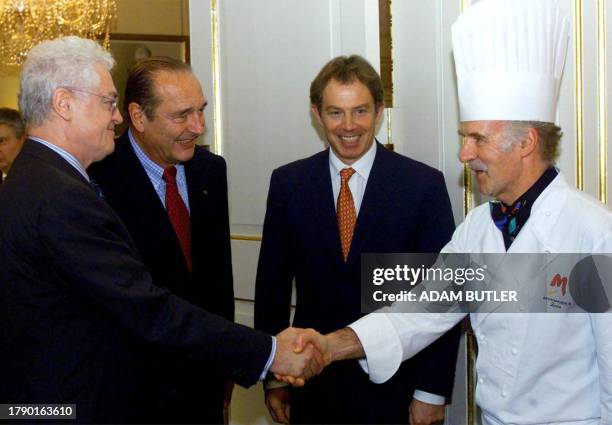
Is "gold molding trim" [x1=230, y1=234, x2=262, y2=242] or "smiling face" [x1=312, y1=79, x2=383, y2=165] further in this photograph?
"gold molding trim" [x1=230, y1=234, x2=262, y2=242]

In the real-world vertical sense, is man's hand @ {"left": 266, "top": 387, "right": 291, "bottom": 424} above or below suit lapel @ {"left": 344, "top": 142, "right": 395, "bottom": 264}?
below

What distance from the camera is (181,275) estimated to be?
2.40 metres

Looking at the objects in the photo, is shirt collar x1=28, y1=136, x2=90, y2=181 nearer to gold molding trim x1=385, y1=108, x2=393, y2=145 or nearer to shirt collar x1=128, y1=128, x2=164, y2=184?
shirt collar x1=128, y1=128, x2=164, y2=184

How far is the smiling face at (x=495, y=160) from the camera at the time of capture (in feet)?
5.99

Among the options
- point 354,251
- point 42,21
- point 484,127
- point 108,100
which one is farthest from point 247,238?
point 42,21

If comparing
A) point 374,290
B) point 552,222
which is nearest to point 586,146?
point 552,222

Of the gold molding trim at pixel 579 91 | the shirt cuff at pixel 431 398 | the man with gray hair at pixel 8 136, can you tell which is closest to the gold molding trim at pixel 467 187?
the gold molding trim at pixel 579 91

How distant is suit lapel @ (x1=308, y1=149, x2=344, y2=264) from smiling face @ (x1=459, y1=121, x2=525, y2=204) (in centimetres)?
61

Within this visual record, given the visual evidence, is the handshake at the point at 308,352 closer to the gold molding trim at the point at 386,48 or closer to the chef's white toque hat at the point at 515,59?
the chef's white toque hat at the point at 515,59

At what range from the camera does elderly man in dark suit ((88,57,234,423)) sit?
7.76 feet

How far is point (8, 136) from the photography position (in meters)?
3.93

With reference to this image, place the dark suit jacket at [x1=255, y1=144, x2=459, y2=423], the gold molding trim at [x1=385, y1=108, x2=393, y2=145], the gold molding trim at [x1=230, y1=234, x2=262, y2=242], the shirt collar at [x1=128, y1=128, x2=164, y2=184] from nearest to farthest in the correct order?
the dark suit jacket at [x1=255, y1=144, x2=459, y2=423] < the shirt collar at [x1=128, y1=128, x2=164, y2=184] < the gold molding trim at [x1=385, y1=108, x2=393, y2=145] < the gold molding trim at [x1=230, y1=234, x2=262, y2=242]

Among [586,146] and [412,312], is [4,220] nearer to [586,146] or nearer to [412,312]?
[412,312]

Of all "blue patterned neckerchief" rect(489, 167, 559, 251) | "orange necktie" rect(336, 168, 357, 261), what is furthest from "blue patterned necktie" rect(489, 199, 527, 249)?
"orange necktie" rect(336, 168, 357, 261)
